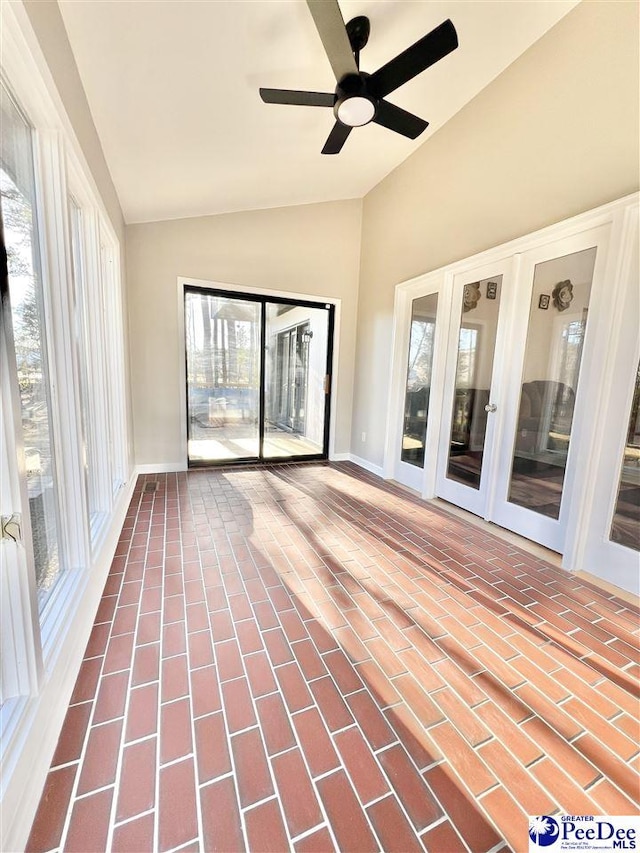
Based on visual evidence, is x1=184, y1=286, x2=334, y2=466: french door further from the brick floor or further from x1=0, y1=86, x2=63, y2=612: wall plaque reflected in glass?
x1=0, y1=86, x2=63, y2=612: wall plaque reflected in glass

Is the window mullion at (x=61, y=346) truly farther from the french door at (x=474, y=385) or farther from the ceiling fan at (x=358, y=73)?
the french door at (x=474, y=385)

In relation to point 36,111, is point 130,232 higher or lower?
higher

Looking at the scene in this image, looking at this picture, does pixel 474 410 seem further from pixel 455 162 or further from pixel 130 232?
pixel 130 232

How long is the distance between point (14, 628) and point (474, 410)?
10.3ft

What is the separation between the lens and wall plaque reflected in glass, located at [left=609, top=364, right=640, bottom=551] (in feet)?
6.48

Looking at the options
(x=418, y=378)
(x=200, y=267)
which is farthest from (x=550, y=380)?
(x=200, y=267)

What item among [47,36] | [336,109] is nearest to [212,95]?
[336,109]

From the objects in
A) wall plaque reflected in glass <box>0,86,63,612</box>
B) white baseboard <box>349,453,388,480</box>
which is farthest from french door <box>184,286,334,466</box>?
wall plaque reflected in glass <box>0,86,63,612</box>

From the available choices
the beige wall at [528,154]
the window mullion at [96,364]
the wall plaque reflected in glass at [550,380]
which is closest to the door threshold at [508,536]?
the wall plaque reflected in glass at [550,380]

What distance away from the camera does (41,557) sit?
1.37m

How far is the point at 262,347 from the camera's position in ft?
14.0

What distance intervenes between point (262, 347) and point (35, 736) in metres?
3.81

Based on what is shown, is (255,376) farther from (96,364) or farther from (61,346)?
(61,346)

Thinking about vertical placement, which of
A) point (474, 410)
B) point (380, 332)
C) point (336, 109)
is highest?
point (336, 109)
